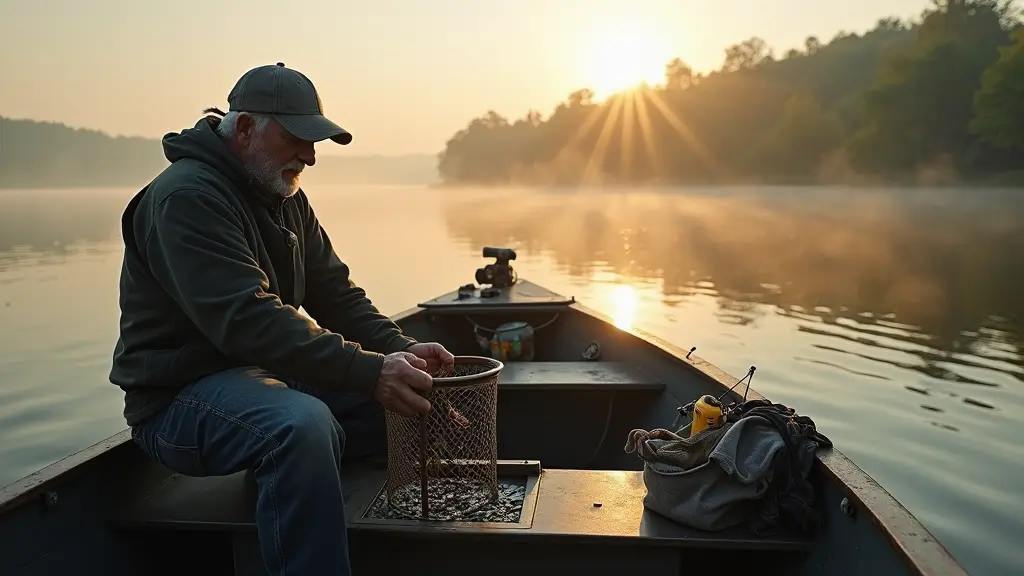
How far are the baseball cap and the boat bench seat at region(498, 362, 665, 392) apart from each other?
2.32 metres

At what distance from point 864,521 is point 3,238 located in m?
38.0

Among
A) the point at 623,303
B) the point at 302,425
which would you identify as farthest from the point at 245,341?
the point at 623,303

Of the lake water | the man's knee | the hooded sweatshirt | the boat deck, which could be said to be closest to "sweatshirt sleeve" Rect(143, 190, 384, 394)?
the hooded sweatshirt

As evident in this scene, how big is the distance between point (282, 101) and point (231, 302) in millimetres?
766

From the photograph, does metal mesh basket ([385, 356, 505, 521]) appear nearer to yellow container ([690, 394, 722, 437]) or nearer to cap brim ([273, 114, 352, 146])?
yellow container ([690, 394, 722, 437])

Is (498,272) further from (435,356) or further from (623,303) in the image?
(623,303)

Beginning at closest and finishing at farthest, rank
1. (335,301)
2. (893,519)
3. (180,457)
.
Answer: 1. (893,519)
2. (180,457)
3. (335,301)

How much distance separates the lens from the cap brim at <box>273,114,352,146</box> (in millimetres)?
2600

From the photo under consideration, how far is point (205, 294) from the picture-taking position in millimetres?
2275

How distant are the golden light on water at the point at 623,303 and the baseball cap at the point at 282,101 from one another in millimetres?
9318

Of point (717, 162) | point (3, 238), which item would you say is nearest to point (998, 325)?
point (3, 238)

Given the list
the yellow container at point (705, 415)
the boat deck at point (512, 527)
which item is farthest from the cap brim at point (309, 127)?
the yellow container at point (705, 415)

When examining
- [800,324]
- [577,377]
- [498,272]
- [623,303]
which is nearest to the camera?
[577,377]

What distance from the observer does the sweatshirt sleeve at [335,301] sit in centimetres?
324
